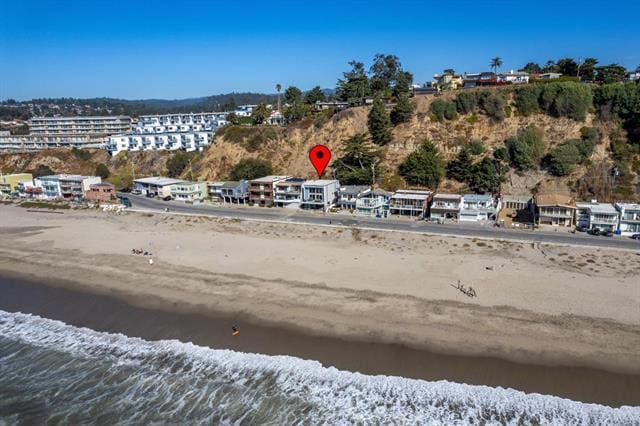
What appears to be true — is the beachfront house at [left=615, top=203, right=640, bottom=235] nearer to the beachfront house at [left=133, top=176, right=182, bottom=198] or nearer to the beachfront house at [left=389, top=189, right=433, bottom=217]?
the beachfront house at [left=389, top=189, right=433, bottom=217]

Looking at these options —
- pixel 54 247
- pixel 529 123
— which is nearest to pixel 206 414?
pixel 54 247

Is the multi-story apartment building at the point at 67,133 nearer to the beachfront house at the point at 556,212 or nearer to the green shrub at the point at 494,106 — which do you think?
the green shrub at the point at 494,106

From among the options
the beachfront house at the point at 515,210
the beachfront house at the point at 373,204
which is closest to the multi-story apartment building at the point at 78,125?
the beachfront house at the point at 373,204

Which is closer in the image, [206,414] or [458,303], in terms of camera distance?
[206,414]

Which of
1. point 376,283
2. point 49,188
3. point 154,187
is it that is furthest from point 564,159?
point 49,188

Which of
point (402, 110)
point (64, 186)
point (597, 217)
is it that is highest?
point (402, 110)

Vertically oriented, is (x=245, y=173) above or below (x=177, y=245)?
above

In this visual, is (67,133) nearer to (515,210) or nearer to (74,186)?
(74,186)

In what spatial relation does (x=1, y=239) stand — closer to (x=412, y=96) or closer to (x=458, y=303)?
(x=458, y=303)

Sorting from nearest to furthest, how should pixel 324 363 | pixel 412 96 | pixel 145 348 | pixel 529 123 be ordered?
pixel 324 363 → pixel 145 348 → pixel 529 123 → pixel 412 96
